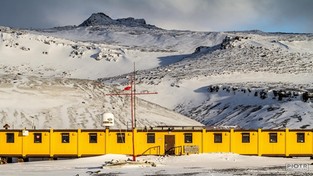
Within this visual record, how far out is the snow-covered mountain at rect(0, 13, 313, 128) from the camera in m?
79.6

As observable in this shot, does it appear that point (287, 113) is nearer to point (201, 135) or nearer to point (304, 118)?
point (304, 118)

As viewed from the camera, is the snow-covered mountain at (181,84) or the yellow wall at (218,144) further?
the snow-covered mountain at (181,84)

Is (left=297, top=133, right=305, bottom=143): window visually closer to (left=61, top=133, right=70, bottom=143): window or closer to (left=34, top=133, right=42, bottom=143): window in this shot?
(left=61, top=133, right=70, bottom=143): window

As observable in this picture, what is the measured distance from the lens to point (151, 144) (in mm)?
48875

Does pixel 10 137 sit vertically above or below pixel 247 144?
above

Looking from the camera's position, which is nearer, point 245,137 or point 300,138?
point 245,137

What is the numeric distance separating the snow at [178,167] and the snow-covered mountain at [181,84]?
95.4ft

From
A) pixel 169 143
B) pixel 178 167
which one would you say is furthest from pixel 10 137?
pixel 178 167

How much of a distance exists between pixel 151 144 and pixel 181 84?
263 ft

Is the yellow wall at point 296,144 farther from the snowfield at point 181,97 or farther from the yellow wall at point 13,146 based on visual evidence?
the yellow wall at point 13,146

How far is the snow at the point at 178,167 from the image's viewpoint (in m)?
33.9

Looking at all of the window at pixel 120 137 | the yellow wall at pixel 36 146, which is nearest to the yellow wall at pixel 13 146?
the yellow wall at pixel 36 146

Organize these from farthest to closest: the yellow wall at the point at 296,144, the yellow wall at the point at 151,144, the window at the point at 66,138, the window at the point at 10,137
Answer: the window at the point at 10,137 < the window at the point at 66,138 < the yellow wall at the point at 296,144 < the yellow wall at the point at 151,144

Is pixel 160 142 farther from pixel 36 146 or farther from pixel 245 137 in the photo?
pixel 36 146
